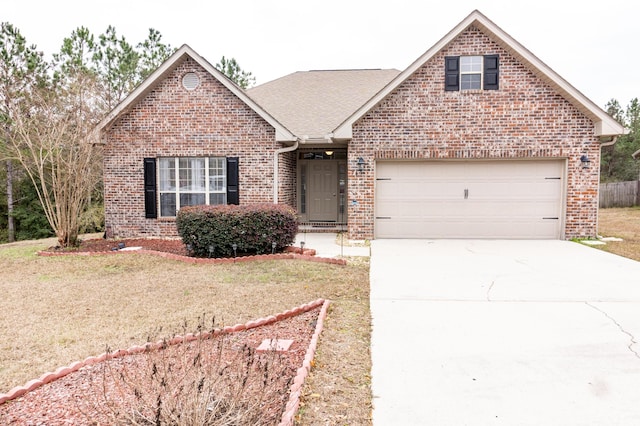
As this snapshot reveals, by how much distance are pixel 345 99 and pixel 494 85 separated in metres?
5.19

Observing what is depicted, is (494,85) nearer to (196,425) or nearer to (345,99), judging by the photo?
(345,99)

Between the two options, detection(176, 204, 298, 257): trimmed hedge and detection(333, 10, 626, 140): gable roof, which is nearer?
detection(176, 204, 298, 257): trimmed hedge

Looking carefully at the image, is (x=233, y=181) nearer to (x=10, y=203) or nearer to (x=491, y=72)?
(x=491, y=72)

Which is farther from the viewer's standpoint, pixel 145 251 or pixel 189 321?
pixel 145 251

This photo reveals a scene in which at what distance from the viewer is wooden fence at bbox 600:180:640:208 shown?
24.5 metres

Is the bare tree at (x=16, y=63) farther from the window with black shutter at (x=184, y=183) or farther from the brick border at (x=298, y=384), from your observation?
the brick border at (x=298, y=384)

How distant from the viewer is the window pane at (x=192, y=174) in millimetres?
12531

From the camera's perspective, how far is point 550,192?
11703 mm

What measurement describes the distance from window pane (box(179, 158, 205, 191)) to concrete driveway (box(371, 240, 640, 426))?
6250 mm

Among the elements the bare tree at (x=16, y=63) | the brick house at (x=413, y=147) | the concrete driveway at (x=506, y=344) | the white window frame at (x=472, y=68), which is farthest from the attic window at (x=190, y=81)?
the bare tree at (x=16, y=63)

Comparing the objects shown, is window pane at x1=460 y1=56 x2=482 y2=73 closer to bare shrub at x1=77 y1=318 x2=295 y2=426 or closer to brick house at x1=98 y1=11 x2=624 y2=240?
brick house at x1=98 y1=11 x2=624 y2=240

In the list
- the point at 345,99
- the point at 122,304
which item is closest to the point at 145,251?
the point at 122,304

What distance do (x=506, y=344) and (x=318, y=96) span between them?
12577mm

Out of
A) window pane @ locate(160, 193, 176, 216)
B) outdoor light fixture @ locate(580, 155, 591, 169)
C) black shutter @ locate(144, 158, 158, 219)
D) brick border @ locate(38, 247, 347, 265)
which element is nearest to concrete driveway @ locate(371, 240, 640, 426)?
brick border @ locate(38, 247, 347, 265)
